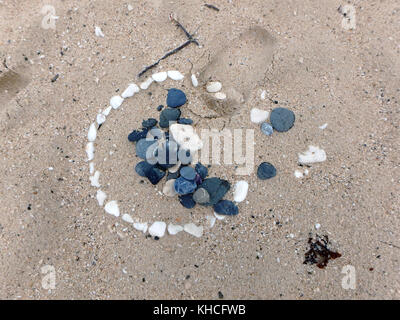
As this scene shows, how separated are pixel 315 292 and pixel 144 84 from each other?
1703 mm

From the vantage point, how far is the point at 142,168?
1822 millimetres

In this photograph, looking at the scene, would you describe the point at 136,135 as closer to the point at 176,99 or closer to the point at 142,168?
the point at 142,168

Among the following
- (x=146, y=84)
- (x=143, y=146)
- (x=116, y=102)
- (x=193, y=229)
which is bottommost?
(x=193, y=229)

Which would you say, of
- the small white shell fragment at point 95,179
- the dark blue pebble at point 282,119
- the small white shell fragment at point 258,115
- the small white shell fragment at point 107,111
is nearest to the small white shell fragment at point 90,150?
the small white shell fragment at point 95,179

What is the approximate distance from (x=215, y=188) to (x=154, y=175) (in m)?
0.38

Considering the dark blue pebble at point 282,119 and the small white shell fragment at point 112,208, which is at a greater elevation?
the dark blue pebble at point 282,119

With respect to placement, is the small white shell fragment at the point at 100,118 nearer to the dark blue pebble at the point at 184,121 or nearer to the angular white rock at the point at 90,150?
the angular white rock at the point at 90,150

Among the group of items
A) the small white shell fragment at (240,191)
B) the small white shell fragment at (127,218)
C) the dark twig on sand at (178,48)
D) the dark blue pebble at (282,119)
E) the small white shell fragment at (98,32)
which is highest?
the small white shell fragment at (98,32)

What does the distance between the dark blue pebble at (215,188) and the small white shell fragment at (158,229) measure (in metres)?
0.29

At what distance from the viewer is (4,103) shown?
6.71 ft

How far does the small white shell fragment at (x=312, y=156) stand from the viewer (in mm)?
1849

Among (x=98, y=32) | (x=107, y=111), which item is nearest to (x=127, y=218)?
(x=107, y=111)

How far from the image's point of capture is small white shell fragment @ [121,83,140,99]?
2.03 m
